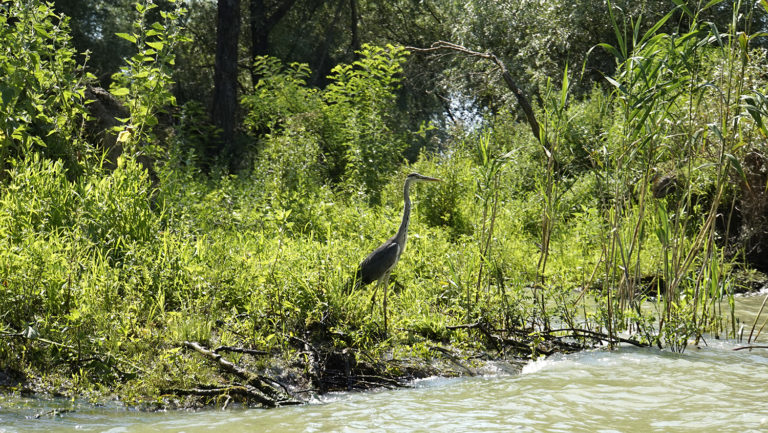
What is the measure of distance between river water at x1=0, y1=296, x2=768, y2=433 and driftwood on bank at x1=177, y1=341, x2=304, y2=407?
11 centimetres

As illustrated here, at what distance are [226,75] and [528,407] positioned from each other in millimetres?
13036

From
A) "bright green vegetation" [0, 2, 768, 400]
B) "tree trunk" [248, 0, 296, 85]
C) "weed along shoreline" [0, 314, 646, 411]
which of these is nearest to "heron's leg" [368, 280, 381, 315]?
"bright green vegetation" [0, 2, 768, 400]

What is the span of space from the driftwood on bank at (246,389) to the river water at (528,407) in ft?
0.35

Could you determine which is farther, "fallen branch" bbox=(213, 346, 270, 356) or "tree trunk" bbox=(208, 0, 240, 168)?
"tree trunk" bbox=(208, 0, 240, 168)

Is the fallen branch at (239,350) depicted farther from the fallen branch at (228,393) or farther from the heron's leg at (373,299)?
the heron's leg at (373,299)

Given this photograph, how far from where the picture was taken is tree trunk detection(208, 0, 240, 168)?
15977 mm

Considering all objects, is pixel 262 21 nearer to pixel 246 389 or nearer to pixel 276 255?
pixel 276 255

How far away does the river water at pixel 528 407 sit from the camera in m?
4.40

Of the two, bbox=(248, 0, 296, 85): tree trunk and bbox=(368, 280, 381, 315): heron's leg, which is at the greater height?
bbox=(248, 0, 296, 85): tree trunk

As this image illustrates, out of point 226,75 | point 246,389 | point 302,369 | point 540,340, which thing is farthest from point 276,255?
point 226,75

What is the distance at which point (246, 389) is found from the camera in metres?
4.89

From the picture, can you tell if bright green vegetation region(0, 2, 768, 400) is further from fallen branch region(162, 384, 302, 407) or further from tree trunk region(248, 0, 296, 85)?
tree trunk region(248, 0, 296, 85)

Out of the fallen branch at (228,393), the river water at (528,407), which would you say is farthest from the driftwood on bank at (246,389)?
the river water at (528,407)

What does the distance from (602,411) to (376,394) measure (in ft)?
5.40
